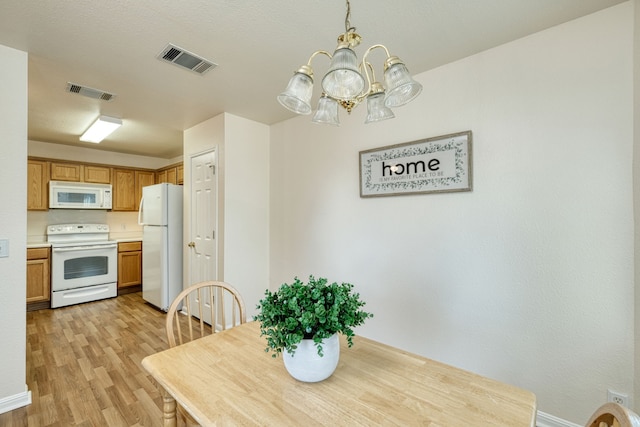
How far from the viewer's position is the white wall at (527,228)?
61.1 inches

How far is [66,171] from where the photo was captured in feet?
14.3

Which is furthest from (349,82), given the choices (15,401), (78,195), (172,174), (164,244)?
(78,195)

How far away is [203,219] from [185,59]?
6.17ft

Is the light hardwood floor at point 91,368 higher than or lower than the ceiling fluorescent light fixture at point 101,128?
lower

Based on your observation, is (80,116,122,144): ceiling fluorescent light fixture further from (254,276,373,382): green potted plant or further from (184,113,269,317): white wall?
(254,276,373,382): green potted plant

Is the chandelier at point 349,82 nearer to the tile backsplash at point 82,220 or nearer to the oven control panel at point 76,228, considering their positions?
the oven control panel at point 76,228

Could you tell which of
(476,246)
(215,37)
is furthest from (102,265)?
(476,246)

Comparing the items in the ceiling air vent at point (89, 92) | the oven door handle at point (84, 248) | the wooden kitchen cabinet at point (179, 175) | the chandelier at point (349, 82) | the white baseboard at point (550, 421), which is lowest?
the white baseboard at point (550, 421)

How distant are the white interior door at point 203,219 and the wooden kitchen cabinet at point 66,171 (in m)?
2.31

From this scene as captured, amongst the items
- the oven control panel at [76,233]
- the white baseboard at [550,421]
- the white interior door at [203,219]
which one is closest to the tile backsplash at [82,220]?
the oven control panel at [76,233]

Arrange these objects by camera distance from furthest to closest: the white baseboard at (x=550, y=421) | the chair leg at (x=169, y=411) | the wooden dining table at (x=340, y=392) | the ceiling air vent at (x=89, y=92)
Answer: the ceiling air vent at (x=89, y=92) → the white baseboard at (x=550, y=421) → the chair leg at (x=169, y=411) → the wooden dining table at (x=340, y=392)

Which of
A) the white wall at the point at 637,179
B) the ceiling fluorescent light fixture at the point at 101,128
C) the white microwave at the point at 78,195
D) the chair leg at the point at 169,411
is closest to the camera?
the chair leg at the point at 169,411

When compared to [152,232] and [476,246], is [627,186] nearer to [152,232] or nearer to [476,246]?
[476,246]

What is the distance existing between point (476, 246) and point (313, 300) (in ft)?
4.85
